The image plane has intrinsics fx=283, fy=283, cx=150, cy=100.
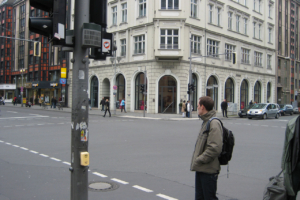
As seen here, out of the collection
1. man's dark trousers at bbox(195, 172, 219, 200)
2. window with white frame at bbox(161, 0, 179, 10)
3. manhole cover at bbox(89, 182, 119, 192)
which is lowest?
manhole cover at bbox(89, 182, 119, 192)

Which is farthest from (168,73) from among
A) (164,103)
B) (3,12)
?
(3,12)

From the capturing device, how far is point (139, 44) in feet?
110

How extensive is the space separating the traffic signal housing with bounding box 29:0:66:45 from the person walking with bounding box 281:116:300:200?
285 cm

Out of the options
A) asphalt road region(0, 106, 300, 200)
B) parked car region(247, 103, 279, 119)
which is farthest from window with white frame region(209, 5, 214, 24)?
asphalt road region(0, 106, 300, 200)

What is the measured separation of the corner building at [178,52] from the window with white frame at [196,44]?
0.02m

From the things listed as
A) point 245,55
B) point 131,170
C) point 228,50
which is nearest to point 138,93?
point 228,50

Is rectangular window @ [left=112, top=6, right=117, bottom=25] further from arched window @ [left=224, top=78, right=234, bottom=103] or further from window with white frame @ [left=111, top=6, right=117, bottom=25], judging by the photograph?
arched window @ [left=224, top=78, right=234, bottom=103]

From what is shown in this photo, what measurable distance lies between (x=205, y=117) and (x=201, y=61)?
3142cm

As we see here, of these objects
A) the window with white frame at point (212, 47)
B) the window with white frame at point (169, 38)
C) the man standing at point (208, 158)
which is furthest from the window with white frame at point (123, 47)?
the man standing at point (208, 158)

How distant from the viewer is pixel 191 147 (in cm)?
992

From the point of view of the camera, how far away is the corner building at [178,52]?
31.4m

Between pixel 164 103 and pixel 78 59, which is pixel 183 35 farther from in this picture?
pixel 78 59

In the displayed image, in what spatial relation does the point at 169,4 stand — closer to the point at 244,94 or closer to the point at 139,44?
the point at 139,44

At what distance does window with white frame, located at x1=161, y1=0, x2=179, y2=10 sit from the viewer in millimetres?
31578
